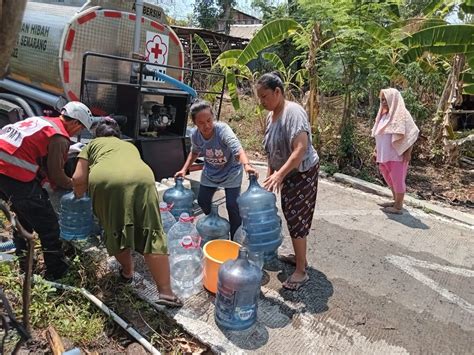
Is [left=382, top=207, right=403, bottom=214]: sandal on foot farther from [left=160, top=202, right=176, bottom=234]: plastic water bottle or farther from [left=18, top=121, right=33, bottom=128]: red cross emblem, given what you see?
[left=18, top=121, right=33, bottom=128]: red cross emblem

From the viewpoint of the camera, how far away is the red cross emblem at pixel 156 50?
5617mm

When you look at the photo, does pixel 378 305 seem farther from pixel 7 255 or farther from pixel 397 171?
pixel 7 255

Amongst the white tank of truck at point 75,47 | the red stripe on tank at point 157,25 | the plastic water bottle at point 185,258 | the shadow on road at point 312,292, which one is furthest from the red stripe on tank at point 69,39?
the shadow on road at point 312,292

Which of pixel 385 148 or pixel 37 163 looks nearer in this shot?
pixel 37 163

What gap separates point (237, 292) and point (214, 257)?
654mm

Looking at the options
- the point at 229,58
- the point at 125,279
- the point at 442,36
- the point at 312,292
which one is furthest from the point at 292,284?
the point at 229,58

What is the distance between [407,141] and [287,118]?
2.92m

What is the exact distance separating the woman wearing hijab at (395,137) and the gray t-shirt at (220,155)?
2607 mm

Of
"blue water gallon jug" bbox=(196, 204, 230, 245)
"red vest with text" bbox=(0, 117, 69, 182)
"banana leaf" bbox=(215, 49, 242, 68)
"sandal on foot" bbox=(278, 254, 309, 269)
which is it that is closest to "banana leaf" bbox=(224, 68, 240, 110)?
"banana leaf" bbox=(215, 49, 242, 68)

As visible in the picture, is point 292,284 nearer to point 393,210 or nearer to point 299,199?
point 299,199

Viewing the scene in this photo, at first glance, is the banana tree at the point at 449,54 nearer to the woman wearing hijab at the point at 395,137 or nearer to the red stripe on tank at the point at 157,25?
the woman wearing hijab at the point at 395,137

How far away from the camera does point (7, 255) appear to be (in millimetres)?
3262

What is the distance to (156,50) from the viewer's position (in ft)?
18.8

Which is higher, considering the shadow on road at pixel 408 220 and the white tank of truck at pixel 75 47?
the white tank of truck at pixel 75 47
